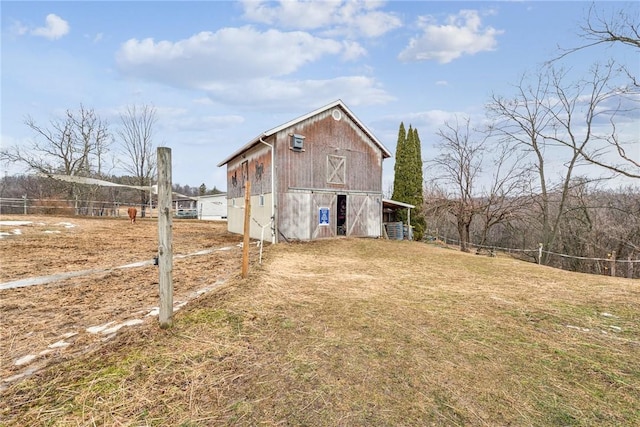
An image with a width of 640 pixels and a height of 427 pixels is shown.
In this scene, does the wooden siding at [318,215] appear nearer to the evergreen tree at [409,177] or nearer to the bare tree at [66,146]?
the evergreen tree at [409,177]

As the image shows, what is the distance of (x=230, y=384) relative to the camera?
8.52ft

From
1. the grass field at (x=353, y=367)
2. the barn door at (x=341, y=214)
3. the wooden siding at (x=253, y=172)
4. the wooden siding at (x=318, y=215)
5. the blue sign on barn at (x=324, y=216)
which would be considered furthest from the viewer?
the barn door at (x=341, y=214)

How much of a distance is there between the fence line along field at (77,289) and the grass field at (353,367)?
0.60m

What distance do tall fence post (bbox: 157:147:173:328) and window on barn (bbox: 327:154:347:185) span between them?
10.9 meters

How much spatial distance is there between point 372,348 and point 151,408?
2.25 metres

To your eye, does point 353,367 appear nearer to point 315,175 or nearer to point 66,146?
point 315,175

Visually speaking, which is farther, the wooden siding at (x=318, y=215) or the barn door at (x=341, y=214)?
the barn door at (x=341, y=214)

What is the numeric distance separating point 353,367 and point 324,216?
36.8 feet

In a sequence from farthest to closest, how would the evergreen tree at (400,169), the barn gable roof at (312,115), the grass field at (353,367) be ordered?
the evergreen tree at (400,169)
the barn gable roof at (312,115)
the grass field at (353,367)

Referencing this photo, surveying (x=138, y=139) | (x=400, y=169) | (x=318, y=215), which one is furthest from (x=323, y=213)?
(x=138, y=139)

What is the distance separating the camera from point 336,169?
1441 cm

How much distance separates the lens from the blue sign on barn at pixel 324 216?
13.9m

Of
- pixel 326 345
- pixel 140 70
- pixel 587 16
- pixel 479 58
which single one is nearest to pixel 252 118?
pixel 140 70

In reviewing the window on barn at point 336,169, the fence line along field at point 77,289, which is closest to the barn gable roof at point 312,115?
the window on barn at point 336,169
